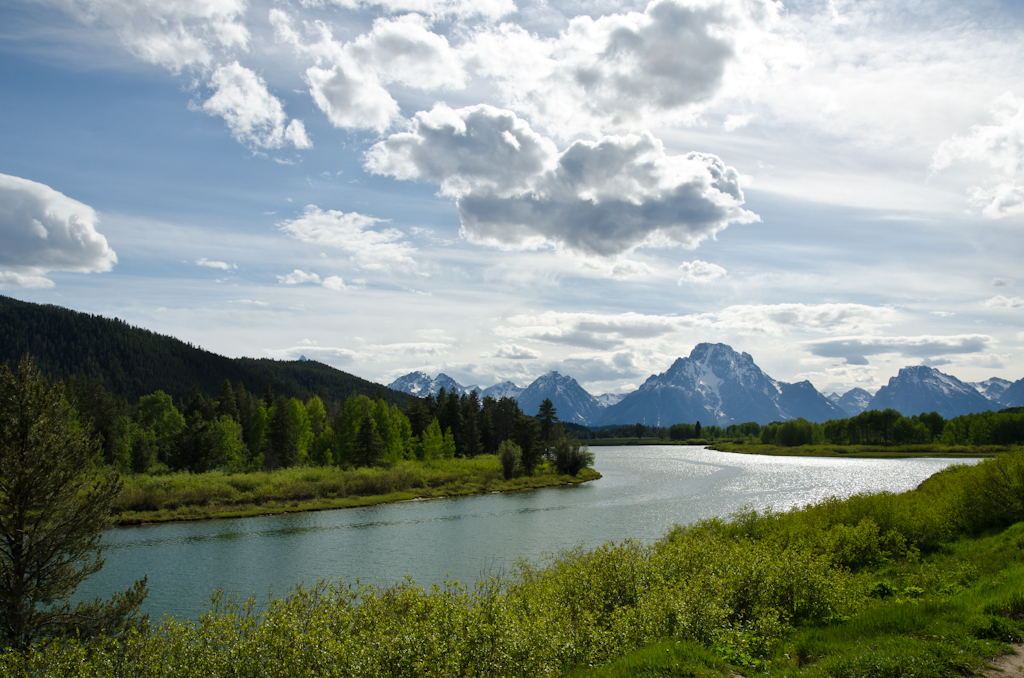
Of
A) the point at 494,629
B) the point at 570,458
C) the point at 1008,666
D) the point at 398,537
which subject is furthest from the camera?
the point at 570,458

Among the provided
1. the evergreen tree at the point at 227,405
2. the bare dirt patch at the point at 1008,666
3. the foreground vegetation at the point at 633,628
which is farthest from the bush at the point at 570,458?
the bare dirt patch at the point at 1008,666

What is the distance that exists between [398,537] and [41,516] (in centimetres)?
3132

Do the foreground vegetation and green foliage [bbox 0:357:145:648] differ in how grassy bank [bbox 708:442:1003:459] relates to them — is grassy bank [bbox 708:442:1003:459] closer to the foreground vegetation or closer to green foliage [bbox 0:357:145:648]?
the foreground vegetation

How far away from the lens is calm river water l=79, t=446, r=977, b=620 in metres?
35.2

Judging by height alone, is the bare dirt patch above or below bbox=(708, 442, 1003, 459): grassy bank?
above

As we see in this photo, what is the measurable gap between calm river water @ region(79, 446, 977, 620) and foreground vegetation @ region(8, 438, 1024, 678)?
1069cm

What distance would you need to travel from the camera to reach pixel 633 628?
16359mm

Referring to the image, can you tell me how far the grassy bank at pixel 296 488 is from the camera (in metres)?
63.9

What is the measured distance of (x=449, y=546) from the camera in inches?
1734

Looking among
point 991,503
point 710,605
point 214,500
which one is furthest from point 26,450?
point 214,500

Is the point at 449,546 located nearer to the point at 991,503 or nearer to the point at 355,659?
the point at 355,659

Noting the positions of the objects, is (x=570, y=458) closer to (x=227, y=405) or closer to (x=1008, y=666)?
(x=227, y=405)

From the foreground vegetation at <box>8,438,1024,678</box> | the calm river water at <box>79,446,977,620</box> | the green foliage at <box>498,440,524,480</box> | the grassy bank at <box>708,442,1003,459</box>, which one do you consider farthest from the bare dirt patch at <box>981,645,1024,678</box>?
the grassy bank at <box>708,442,1003,459</box>

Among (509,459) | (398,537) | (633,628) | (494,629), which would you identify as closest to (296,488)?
(398,537)
